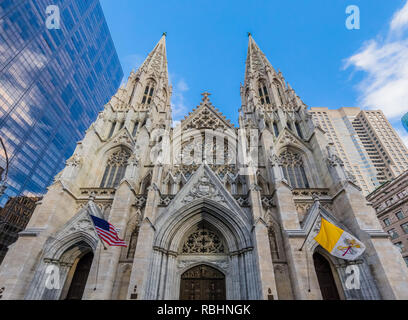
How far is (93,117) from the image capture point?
60562 mm

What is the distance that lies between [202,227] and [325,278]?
7.96 m

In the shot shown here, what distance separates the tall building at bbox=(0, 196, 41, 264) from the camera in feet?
88.5

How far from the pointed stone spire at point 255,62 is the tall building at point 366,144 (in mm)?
54956

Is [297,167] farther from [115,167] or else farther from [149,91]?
[149,91]

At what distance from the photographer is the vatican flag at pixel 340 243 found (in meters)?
9.05

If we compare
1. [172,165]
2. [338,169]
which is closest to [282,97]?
[338,169]

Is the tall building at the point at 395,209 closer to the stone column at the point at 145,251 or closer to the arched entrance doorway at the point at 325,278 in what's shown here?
the arched entrance doorway at the point at 325,278

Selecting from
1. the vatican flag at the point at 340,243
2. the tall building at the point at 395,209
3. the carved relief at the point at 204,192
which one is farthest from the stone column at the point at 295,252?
the tall building at the point at 395,209

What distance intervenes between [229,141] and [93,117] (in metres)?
56.0

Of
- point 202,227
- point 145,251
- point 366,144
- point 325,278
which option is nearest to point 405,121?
point 366,144

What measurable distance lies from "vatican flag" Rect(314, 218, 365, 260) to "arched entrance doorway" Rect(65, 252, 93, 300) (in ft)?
44.9

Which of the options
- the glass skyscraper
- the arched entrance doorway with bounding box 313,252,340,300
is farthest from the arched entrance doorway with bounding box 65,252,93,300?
the glass skyscraper
